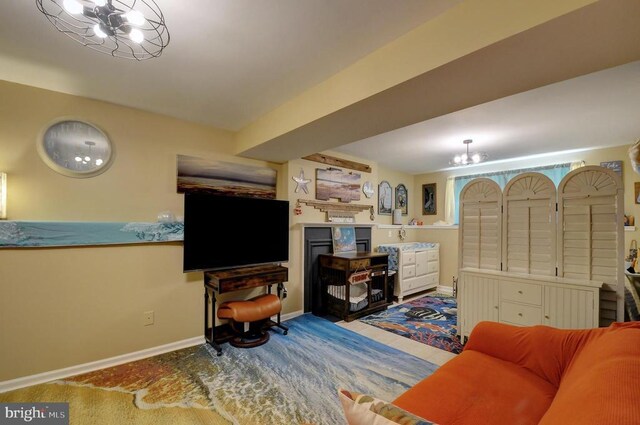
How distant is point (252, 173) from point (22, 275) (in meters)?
2.21

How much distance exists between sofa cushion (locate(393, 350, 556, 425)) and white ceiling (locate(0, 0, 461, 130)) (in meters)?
1.95

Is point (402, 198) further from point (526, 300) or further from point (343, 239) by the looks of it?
point (526, 300)

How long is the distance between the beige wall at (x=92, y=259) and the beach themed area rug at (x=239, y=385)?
0.28 m

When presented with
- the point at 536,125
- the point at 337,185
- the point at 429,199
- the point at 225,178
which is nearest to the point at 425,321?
the point at 337,185

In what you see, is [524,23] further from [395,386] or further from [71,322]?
[71,322]

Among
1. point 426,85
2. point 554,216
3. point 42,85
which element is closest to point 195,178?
point 42,85

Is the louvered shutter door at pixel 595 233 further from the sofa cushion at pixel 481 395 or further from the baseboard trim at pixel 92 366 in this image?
the baseboard trim at pixel 92 366

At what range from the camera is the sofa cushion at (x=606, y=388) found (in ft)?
2.16

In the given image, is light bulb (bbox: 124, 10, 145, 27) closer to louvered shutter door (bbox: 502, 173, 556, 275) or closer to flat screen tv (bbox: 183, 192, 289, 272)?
flat screen tv (bbox: 183, 192, 289, 272)

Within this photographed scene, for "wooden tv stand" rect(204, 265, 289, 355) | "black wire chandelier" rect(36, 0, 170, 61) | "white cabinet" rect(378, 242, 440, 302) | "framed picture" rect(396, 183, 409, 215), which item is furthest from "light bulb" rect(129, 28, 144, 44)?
"framed picture" rect(396, 183, 409, 215)

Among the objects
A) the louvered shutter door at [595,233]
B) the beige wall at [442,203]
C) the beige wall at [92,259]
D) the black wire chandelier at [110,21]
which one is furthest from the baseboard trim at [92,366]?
the beige wall at [442,203]

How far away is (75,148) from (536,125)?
15.3 feet

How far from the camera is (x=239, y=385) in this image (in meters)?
2.15

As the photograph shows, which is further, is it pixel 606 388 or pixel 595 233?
pixel 595 233
